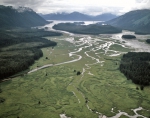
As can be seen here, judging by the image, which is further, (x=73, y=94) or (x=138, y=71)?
(x=138, y=71)

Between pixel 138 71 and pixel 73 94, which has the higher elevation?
pixel 138 71

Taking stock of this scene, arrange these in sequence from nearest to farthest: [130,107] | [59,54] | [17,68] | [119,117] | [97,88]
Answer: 1. [119,117]
2. [130,107]
3. [97,88]
4. [17,68]
5. [59,54]

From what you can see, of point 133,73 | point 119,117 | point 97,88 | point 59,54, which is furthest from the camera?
point 59,54

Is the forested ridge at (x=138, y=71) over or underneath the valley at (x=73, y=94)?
over

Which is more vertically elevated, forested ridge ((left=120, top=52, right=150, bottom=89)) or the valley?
forested ridge ((left=120, top=52, right=150, bottom=89))

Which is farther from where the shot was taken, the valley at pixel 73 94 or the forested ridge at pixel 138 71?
the forested ridge at pixel 138 71

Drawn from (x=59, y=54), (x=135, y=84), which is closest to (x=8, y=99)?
(x=135, y=84)

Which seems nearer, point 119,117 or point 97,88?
point 119,117

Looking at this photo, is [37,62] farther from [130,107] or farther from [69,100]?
[130,107]

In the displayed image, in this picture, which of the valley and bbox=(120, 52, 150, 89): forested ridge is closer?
the valley

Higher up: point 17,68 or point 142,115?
point 17,68
